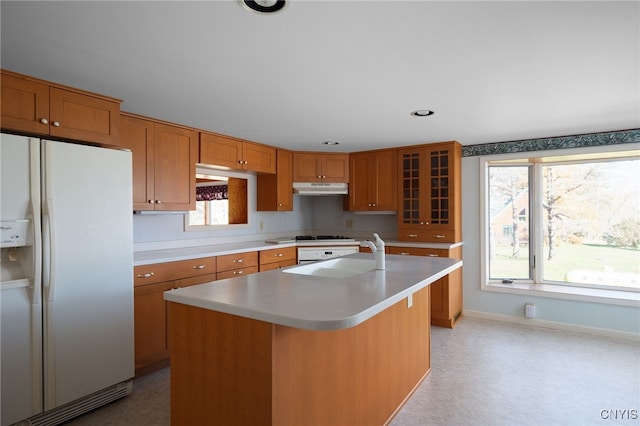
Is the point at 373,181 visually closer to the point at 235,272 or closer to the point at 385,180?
the point at 385,180

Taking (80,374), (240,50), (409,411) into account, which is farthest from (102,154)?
(409,411)

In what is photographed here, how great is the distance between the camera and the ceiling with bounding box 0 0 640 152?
4.94 feet

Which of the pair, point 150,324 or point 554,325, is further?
point 554,325

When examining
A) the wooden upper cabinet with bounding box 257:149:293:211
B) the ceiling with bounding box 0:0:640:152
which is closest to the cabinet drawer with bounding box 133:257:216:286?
the ceiling with bounding box 0:0:640:152

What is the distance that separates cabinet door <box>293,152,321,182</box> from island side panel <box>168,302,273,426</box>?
325cm

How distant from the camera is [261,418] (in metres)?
1.39

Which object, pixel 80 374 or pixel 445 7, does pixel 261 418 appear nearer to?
pixel 80 374

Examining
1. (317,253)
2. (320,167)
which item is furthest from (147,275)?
(320,167)

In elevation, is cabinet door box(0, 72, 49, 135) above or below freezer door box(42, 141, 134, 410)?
above

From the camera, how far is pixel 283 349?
1.42 metres

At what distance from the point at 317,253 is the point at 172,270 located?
188 cm

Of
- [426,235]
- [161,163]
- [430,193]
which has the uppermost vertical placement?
[161,163]

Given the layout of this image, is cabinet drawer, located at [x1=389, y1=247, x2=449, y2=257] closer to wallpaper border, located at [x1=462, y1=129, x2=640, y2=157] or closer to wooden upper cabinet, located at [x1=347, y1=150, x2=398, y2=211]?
wooden upper cabinet, located at [x1=347, y1=150, x2=398, y2=211]

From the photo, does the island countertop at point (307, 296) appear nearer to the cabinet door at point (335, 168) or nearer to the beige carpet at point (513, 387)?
the beige carpet at point (513, 387)
